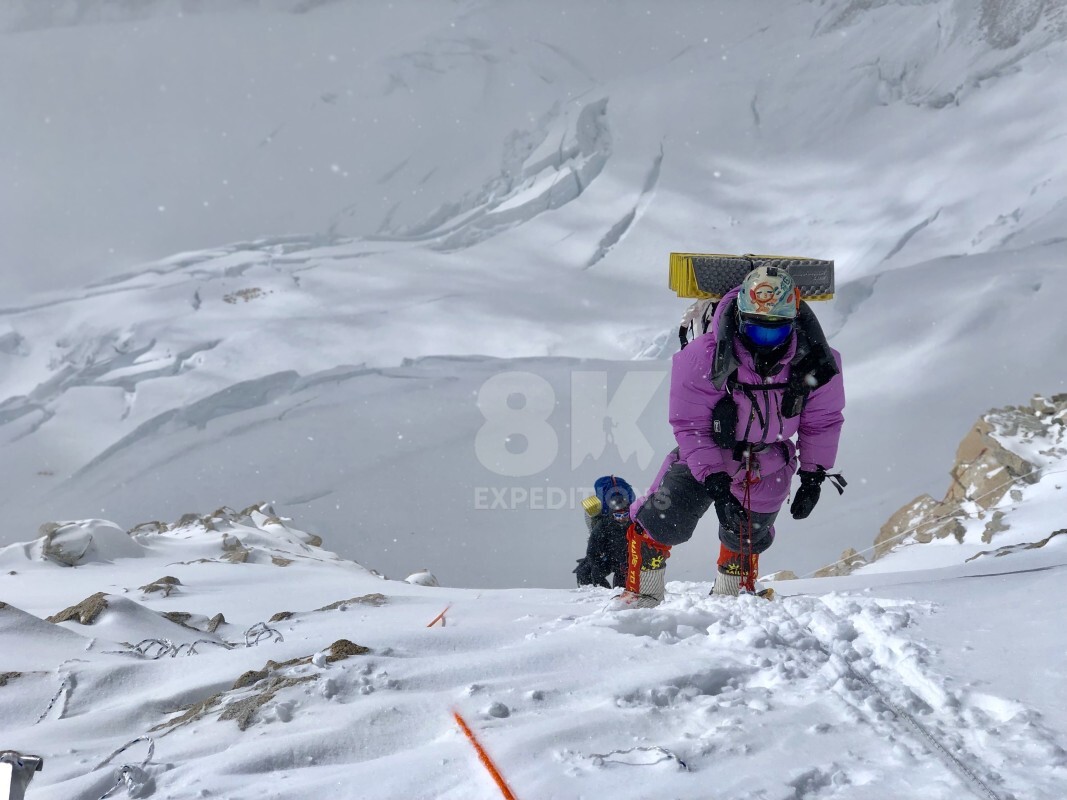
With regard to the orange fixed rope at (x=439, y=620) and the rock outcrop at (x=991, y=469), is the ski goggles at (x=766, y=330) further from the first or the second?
the rock outcrop at (x=991, y=469)

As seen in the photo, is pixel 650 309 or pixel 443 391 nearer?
pixel 443 391

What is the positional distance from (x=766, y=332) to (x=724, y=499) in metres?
0.67

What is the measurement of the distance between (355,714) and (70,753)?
0.64m

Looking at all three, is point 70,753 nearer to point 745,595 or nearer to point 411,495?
point 745,595

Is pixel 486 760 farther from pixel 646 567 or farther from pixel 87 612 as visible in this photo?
pixel 87 612

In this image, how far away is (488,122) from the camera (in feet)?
80.8

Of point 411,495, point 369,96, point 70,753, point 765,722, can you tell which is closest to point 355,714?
point 70,753

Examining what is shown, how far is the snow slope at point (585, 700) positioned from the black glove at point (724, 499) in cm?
43

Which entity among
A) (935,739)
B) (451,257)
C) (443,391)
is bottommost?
(935,739)

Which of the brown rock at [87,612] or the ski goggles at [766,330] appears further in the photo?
the brown rock at [87,612]

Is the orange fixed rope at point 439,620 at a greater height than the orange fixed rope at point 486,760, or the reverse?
the orange fixed rope at point 486,760

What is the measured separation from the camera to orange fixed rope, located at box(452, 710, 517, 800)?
122 cm

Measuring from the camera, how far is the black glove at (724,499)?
2.71m

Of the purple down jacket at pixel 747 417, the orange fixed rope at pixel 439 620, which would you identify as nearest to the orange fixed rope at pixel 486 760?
the orange fixed rope at pixel 439 620
